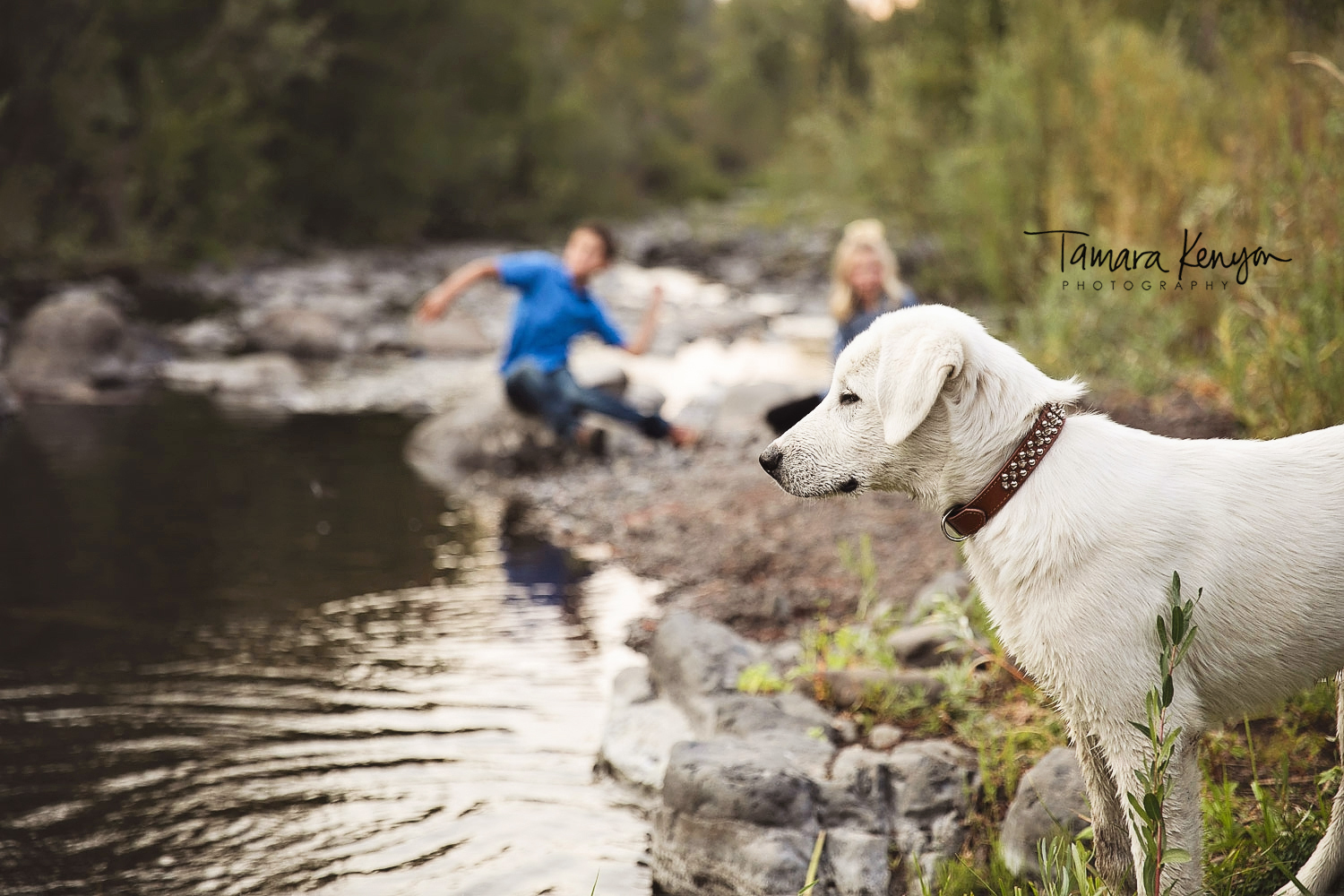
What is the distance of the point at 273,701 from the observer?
6.55m

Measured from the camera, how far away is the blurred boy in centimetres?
1279

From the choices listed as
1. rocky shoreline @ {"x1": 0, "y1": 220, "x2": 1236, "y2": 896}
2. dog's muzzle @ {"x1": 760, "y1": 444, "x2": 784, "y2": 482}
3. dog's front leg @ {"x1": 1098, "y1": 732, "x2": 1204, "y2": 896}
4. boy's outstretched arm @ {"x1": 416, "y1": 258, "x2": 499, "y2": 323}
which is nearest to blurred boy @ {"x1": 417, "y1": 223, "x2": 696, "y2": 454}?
rocky shoreline @ {"x1": 0, "y1": 220, "x2": 1236, "y2": 896}

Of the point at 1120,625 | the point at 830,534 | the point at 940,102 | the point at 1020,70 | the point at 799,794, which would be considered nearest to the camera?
the point at 1120,625

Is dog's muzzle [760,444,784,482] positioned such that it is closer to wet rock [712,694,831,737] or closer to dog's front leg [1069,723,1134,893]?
dog's front leg [1069,723,1134,893]

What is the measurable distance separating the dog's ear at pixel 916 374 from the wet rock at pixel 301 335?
17544mm

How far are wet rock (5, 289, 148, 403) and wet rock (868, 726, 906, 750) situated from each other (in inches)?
527

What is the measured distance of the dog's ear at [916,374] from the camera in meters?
3.56

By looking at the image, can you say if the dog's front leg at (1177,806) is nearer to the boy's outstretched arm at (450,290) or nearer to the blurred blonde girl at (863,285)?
the blurred blonde girl at (863,285)

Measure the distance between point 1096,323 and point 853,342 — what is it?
6.98m

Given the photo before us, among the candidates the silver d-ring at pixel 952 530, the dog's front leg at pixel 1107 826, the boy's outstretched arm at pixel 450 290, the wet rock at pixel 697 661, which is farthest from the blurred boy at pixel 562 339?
the dog's front leg at pixel 1107 826

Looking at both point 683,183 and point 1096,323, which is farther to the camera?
point 683,183

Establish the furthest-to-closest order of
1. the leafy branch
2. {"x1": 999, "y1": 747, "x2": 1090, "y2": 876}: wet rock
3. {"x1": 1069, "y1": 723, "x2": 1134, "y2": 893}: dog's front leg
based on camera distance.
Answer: {"x1": 999, "y1": 747, "x2": 1090, "y2": 876}: wet rock < {"x1": 1069, "y1": 723, "x2": 1134, "y2": 893}: dog's front leg < the leafy branch

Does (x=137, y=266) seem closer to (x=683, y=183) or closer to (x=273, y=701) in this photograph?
(x=273, y=701)

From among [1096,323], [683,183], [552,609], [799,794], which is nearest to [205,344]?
[552,609]
